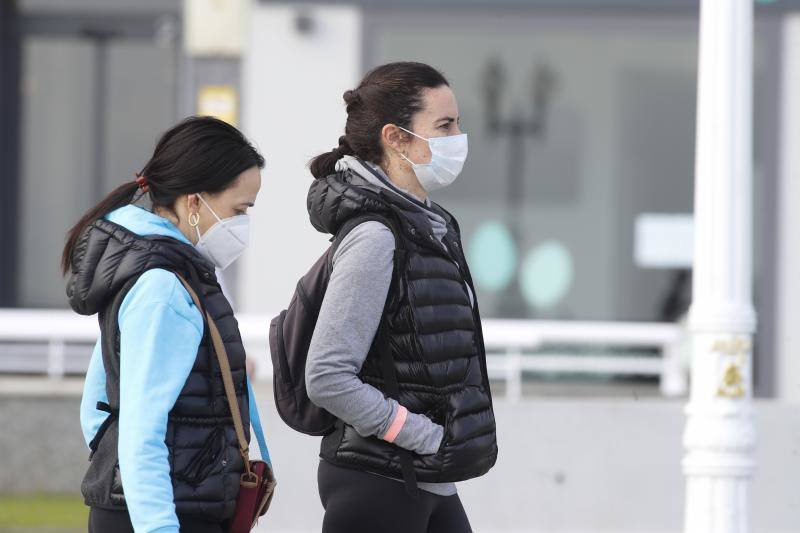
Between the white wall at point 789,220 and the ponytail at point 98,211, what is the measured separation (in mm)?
7847

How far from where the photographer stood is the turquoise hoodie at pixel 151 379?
95.1 inches

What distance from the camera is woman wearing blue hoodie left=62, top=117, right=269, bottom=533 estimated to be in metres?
2.46

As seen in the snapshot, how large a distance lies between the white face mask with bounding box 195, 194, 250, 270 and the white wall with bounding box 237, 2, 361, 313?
7029mm

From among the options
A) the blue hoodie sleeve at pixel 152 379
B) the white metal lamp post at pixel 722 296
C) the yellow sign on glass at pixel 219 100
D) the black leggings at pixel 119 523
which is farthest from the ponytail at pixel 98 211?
the yellow sign on glass at pixel 219 100

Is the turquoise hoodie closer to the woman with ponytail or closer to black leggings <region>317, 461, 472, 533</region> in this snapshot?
the woman with ponytail

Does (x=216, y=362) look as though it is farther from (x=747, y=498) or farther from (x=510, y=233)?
(x=510, y=233)

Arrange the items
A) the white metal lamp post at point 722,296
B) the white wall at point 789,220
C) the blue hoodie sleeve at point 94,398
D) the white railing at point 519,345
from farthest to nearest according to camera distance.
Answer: the white wall at point 789,220 → the white railing at point 519,345 → the white metal lamp post at point 722,296 → the blue hoodie sleeve at point 94,398

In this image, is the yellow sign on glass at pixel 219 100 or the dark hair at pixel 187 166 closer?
the dark hair at pixel 187 166

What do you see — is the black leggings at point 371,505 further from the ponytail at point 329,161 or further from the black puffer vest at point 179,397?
the ponytail at point 329,161

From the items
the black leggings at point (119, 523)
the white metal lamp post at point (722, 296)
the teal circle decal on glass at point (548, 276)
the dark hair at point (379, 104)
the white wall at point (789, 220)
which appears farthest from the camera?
the teal circle decal on glass at point (548, 276)

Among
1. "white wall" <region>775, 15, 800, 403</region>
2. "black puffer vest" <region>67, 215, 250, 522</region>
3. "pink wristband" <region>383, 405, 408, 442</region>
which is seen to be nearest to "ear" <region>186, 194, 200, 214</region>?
"black puffer vest" <region>67, 215, 250, 522</region>

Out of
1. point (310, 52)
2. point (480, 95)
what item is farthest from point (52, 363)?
point (480, 95)

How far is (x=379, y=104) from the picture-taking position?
2932 millimetres

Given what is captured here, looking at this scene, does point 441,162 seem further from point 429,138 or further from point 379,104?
point 379,104
